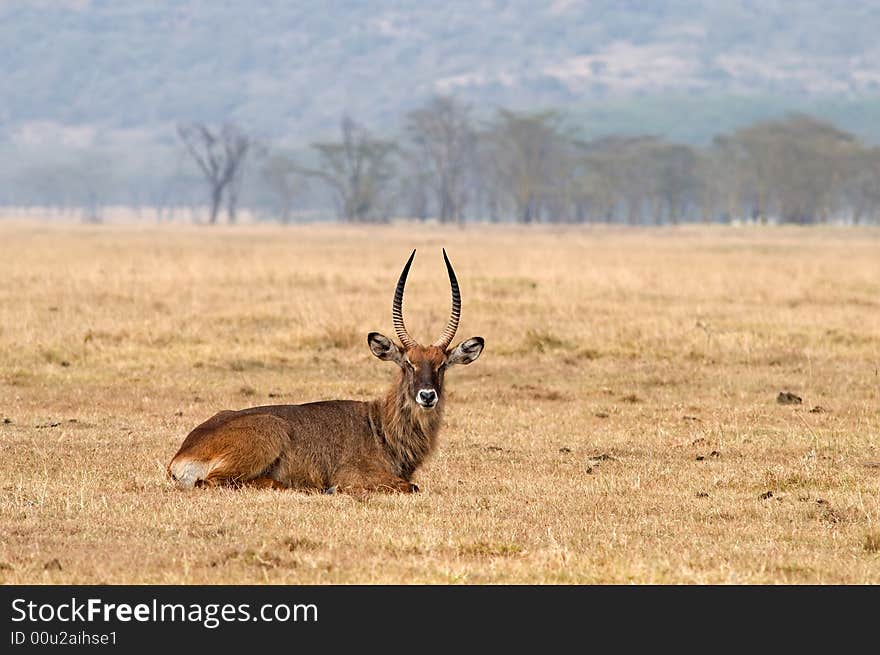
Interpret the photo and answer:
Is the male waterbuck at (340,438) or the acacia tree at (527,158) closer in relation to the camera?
the male waterbuck at (340,438)

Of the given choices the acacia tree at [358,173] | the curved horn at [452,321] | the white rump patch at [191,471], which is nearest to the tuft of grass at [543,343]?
the curved horn at [452,321]

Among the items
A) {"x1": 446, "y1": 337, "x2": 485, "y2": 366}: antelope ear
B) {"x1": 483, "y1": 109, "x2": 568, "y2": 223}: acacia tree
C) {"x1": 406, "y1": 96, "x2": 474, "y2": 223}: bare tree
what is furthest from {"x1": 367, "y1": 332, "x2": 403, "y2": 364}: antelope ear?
{"x1": 483, "y1": 109, "x2": 568, "y2": 223}: acacia tree

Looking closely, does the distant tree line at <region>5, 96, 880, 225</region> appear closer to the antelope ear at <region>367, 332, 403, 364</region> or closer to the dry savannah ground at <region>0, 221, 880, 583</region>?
the dry savannah ground at <region>0, 221, 880, 583</region>

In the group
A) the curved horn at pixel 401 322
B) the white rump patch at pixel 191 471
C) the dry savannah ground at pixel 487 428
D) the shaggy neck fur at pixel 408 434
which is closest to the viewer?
the dry savannah ground at pixel 487 428

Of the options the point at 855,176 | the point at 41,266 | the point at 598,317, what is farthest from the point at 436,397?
the point at 855,176

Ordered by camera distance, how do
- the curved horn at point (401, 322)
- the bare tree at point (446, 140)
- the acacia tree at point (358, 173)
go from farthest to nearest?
the bare tree at point (446, 140), the acacia tree at point (358, 173), the curved horn at point (401, 322)

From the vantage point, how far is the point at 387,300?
84.6ft

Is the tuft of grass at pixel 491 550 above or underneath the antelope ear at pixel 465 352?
underneath

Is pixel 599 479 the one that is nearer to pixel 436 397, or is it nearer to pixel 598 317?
pixel 436 397

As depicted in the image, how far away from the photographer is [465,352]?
10523mm

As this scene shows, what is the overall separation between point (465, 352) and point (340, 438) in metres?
1.08

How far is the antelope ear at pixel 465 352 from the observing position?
10.4 metres

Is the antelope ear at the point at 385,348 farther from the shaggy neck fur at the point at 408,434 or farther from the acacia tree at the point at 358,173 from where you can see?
the acacia tree at the point at 358,173
